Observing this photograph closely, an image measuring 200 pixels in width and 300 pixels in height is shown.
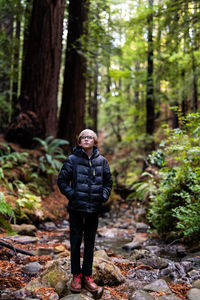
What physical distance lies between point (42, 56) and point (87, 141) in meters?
6.47

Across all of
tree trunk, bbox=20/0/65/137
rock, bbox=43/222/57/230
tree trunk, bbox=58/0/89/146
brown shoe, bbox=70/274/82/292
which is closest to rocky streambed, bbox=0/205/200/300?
brown shoe, bbox=70/274/82/292

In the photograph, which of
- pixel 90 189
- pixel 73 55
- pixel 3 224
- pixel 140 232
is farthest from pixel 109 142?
pixel 90 189

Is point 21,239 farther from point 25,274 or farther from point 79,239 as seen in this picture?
point 79,239

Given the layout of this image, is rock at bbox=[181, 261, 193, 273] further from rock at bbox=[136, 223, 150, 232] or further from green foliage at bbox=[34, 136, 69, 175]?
green foliage at bbox=[34, 136, 69, 175]

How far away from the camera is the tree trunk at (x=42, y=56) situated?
848cm

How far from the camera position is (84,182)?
2.98m

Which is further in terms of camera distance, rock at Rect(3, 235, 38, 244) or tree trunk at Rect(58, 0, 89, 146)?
tree trunk at Rect(58, 0, 89, 146)

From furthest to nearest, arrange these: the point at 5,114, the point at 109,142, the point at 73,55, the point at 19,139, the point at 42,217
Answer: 1. the point at 109,142
2. the point at 5,114
3. the point at 73,55
4. the point at 19,139
5. the point at 42,217

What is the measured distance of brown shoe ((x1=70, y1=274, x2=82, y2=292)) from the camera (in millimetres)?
2836

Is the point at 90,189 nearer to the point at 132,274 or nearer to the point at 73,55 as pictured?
the point at 132,274

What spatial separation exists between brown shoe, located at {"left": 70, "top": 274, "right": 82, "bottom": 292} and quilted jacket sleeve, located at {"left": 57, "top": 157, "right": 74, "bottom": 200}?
94cm

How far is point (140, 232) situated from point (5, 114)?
30.3 feet

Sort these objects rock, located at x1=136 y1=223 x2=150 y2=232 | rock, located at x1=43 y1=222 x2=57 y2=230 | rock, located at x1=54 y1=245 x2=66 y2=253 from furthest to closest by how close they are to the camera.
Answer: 1. rock, located at x1=136 y1=223 x2=150 y2=232
2. rock, located at x1=43 y1=222 x2=57 y2=230
3. rock, located at x1=54 y1=245 x2=66 y2=253

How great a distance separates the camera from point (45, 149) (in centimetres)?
850
